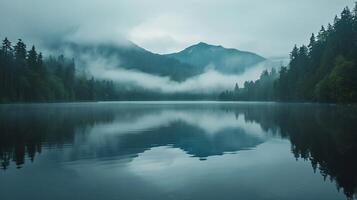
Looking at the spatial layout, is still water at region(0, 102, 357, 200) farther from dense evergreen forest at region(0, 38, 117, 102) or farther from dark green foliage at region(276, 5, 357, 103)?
dense evergreen forest at region(0, 38, 117, 102)

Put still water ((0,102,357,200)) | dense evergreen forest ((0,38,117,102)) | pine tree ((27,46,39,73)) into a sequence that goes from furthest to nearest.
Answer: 1. pine tree ((27,46,39,73))
2. dense evergreen forest ((0,38,117,102))
3. still water ((0,102,357,200))

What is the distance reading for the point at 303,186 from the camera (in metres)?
19.5

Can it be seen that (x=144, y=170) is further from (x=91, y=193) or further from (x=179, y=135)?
(x=179, y=135)

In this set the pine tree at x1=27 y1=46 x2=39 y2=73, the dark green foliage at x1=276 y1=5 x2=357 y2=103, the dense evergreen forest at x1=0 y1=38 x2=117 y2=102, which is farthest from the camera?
the pine tree at x1=27 y1=46 x2=39 y2=73

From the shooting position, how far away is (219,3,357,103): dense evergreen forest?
283 feet

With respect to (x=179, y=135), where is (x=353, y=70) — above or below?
above

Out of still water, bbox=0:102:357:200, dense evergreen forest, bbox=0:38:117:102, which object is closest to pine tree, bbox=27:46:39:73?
dense evergreen forest, bbox=0:38:117:102

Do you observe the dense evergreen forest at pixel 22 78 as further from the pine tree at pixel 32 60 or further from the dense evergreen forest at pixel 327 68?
the dense evergreen forest at pixel 327 68

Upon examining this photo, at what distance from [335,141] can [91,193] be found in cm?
2509

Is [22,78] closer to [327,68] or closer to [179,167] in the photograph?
[327,68]

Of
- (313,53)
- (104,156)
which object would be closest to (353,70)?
(313,53)

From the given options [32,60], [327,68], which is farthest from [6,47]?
[327,68]

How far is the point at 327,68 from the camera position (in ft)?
377

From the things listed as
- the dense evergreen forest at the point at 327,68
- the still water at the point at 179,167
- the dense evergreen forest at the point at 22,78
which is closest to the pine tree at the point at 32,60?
the dense evergreen forest at the point at 22,78
